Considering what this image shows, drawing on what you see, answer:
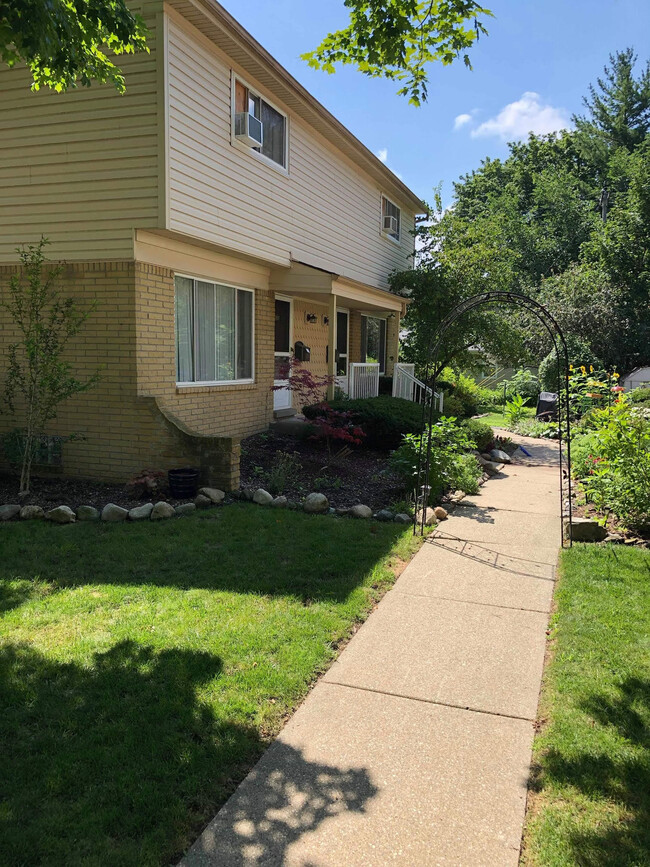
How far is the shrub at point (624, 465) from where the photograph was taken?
6375 mm

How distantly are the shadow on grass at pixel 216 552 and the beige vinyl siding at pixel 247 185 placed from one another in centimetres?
397

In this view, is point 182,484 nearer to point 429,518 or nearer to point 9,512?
point 9,512

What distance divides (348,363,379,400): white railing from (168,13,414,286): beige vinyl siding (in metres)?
2.22

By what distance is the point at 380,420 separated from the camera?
10.8 metres

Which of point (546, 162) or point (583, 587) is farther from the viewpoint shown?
point (546, 162)

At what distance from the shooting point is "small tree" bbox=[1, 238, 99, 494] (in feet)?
25.3

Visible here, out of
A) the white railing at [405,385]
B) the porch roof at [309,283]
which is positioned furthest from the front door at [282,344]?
the white railing at [405,385]

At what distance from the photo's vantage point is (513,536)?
678cm

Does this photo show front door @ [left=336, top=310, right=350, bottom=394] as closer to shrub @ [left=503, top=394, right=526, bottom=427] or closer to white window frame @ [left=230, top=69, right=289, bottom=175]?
shrub @ [left=503, top=394, right=526, bottom=427]

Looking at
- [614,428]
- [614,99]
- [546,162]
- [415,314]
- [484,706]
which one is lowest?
[484,706]

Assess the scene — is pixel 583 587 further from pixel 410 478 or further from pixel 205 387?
pixel 205 387

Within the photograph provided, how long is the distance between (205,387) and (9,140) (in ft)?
13.9

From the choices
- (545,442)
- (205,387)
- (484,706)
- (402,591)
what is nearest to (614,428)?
(402,591)

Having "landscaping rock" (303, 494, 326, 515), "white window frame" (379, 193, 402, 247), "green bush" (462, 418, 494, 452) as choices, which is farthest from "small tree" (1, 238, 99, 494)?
"white window frame" (379, 193, 402, 247)
